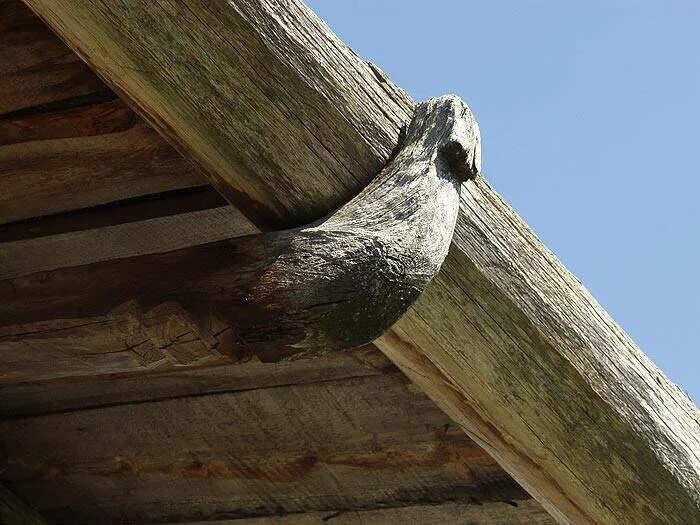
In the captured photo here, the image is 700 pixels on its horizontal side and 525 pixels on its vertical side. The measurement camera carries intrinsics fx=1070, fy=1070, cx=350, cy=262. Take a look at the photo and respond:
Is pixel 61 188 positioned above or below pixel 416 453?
above

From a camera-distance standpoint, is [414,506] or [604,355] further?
[414,506]

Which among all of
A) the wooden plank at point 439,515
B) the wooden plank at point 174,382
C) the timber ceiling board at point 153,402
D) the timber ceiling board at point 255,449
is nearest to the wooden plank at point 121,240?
the timber ceiling board at point 153,402

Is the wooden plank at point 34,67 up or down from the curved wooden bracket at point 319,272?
up

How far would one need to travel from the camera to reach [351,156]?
1.44 metres

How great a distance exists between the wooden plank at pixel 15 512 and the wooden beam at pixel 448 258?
1219 mm

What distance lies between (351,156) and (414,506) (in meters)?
0.89

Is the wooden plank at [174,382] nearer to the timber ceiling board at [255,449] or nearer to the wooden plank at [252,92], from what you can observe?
the timber ceiling board at [255,449]

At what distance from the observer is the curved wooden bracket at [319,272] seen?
118cm

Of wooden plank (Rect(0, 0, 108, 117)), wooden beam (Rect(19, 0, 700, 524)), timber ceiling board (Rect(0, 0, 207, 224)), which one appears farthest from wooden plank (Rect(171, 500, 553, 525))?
wooden plank (Rect(0, 0, 108, 117))

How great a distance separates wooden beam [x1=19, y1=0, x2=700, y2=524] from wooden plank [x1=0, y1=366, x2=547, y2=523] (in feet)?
1.01

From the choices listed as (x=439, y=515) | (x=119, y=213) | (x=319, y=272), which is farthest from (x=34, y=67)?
(x=439, y=515)

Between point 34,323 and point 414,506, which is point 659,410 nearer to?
point 414,506

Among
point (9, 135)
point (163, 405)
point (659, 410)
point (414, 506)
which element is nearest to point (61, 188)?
point (9, 135)

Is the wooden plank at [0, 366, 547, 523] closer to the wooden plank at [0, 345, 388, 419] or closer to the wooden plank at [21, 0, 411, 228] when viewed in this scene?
the wooden plank at [0, 345, 388, 419]
